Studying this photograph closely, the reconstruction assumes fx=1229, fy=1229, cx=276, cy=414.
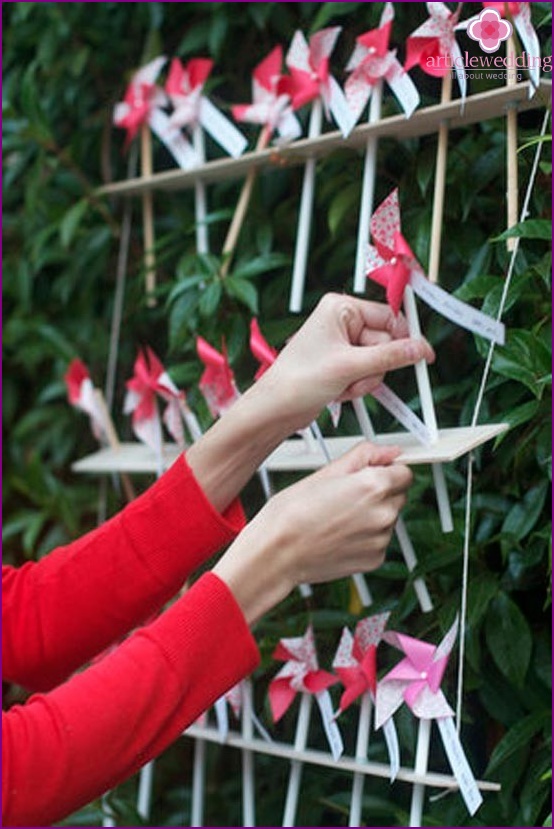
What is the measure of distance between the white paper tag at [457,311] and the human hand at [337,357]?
33 millimetres

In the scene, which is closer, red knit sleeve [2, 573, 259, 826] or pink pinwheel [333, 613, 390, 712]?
red knit sleeve [2, 573, 259, 826]

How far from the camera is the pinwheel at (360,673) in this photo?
1222 millimetres

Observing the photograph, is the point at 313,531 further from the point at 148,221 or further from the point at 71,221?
the point at 71,221

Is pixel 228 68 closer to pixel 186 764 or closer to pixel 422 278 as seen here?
pixel 422 278

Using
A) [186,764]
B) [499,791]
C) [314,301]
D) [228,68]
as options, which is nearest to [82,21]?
[228,68]

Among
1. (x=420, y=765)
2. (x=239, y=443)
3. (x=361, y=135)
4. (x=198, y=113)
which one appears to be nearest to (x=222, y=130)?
(x=198, y=113)

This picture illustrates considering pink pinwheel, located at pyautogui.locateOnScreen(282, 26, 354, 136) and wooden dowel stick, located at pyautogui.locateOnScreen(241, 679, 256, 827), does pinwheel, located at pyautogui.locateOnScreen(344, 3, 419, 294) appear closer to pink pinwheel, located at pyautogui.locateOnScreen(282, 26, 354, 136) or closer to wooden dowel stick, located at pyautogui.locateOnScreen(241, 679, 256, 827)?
pink pinwheel, located at pyautogui.locateOnScreen(282, 26, 354, 136)

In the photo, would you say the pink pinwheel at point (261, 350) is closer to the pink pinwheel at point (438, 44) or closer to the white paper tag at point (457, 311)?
the white paper tag at point (457, 311)

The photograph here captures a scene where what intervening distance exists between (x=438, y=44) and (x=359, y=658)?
61 centimetres

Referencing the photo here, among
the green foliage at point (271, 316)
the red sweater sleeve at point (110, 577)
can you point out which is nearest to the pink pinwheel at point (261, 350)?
the green foliage at point (271, 316)

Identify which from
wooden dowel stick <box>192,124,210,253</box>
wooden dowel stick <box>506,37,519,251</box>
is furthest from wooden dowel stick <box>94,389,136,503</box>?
wooden dowel stick <box>506,37,519,251</box>

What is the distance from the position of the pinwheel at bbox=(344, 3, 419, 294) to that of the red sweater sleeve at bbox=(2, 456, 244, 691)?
0.27 meters

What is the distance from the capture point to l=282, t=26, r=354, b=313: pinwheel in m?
1.35

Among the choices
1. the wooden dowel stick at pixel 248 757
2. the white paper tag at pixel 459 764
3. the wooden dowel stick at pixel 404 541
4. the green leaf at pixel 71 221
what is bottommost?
the wooden dowel stick at pixel 248 757
